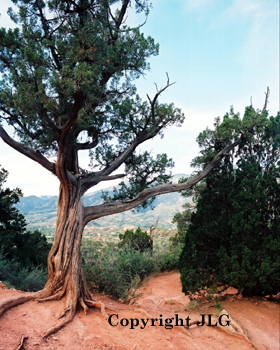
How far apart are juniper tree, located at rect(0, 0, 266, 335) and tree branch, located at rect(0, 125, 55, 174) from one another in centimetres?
2

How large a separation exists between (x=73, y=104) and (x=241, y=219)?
16.2 ft

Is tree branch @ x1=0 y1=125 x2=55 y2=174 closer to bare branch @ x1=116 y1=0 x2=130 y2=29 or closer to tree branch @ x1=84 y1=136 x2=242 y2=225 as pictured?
tree branch @ x1=84 y1=136 x2=242 y2=225

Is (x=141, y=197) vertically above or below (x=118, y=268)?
above

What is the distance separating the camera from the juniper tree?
4898mm

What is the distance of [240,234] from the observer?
6.22 m

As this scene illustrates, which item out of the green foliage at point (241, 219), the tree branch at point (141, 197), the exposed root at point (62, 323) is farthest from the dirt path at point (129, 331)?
the tree branch at point (141, 197)

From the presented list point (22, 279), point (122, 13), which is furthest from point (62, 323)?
point (122, 13)

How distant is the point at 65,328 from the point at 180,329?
2.17m

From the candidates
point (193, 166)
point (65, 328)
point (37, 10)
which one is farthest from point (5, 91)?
point (193, 166)

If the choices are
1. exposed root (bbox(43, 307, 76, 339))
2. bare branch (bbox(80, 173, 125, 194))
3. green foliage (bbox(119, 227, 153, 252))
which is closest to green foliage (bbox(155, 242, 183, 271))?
green foliage (bbox(119, 227, 153, 252))

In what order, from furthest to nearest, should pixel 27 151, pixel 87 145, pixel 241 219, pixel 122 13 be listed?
pixel 87 145
pixel 122 13
pixel 241 219
pixel 27 151

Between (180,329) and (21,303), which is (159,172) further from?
(21,303)

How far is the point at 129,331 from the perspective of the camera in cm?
457

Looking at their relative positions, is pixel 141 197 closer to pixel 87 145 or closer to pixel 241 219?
pixel 87 145
